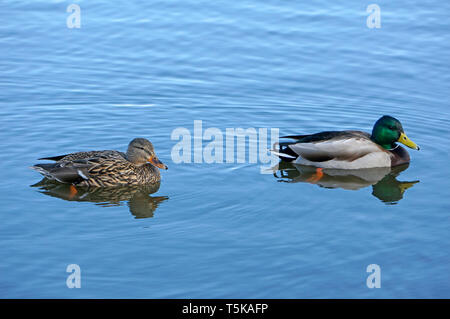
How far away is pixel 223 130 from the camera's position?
12.6m

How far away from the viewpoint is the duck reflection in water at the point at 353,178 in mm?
10945

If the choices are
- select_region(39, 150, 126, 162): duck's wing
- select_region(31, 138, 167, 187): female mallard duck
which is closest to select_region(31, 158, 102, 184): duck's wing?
select_region(31, 138, 167, 187): female mallard duck

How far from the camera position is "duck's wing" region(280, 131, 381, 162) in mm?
11719

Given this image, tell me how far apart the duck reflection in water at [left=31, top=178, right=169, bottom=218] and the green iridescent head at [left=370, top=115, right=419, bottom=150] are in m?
3.53

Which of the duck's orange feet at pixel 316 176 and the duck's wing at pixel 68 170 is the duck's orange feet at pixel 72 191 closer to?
the duck's wing at pixel 68 170

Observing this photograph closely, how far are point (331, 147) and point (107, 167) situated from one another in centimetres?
334

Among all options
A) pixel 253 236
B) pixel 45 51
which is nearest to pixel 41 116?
pixel 45 51

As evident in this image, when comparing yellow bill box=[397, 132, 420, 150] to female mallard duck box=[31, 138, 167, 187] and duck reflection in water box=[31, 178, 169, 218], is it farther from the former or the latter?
duck reflection in water box=[31, 178, 169, 218]

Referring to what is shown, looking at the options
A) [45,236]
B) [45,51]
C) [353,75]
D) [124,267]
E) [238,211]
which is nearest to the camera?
[124,267]

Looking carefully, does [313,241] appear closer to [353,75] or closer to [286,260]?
[286,260]

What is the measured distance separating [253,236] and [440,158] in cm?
415

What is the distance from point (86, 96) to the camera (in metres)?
13.8

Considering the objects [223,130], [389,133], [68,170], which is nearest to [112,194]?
[68,170]

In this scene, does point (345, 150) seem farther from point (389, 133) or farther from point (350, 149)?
point (389, 133)
